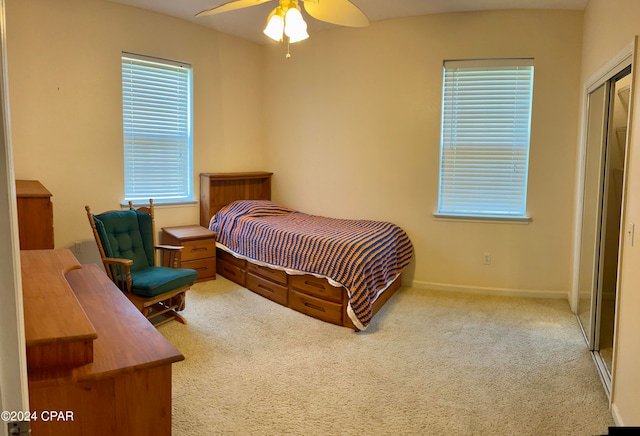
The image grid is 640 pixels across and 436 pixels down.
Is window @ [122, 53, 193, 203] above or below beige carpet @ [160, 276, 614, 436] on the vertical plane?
above

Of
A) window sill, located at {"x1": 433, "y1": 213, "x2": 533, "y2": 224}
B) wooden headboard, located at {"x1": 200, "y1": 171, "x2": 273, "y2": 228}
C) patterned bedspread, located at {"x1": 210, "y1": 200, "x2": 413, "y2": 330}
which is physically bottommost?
patterned bedspread, located at {"x1": 210, "y1": 200, "x2": 413, "y2": 330}

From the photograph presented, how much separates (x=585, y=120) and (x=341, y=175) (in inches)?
92.6

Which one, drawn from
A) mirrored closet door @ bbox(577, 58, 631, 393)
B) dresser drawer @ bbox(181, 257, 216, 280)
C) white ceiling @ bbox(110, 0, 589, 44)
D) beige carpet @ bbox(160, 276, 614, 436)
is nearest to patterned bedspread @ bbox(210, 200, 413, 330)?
dresser drawer @ bbox(181, 257, 216, 280)

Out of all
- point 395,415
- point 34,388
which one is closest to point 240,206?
point 395,415

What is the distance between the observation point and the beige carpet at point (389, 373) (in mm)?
2500

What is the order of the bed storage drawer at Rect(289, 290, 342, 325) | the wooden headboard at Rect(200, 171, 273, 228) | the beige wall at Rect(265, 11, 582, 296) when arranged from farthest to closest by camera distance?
1. the wooden headboard at Rect(200, 171, 273, 228)
2. the beige wall at Rect(265, 11, 582, 296)
3. the bed storage drawer at Rect(289, 290, 342, 325)

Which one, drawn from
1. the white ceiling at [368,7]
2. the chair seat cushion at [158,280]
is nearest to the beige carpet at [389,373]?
the chair seat cushion at [158,280]

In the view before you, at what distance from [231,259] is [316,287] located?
1.35 meters

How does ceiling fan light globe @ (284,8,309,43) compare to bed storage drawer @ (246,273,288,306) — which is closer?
ceiling fan light globe @ (284,8,309,43)

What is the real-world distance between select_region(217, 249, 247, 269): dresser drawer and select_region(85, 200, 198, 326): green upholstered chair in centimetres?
78

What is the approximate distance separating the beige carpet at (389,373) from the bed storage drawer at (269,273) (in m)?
0.24

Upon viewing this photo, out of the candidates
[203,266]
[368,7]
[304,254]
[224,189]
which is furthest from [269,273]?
[368,7]

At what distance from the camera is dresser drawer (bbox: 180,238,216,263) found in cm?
479

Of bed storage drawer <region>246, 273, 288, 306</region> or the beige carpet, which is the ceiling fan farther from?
bed storage drawer <region>246, 273, 288, 306</region>
